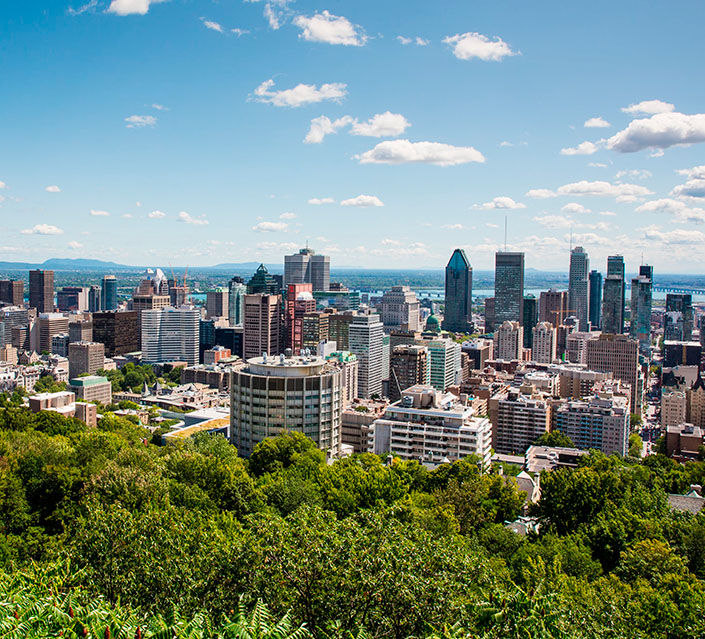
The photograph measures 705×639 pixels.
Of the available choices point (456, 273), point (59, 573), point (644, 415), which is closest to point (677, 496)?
point (59, 573)

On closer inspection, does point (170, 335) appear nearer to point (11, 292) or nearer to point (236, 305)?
point (236, 305)

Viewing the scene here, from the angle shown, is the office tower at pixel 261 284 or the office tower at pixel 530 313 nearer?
the office tower at pixel 261 284

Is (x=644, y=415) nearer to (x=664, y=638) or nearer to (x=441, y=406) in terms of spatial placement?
(x=441, y=406)

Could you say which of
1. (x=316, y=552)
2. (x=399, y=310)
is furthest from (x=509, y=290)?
(x=316, y=552)

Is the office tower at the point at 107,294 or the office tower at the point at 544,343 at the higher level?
the office tower at the point at 107,294

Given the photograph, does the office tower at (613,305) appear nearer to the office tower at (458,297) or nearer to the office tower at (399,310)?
the office tower at (458,297)

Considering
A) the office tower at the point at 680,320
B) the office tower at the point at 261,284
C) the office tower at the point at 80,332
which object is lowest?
the office tower at the point at 80,332

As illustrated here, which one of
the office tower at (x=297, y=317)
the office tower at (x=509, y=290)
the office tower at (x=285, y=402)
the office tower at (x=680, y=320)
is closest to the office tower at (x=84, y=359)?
the office tower at (x=297, y=317)
